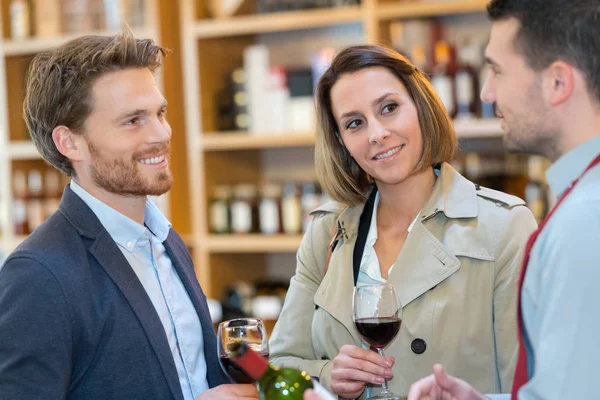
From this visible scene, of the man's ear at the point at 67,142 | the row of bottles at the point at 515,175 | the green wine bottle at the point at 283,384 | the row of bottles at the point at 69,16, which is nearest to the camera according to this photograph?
the green wine bottle at the point at 283,384

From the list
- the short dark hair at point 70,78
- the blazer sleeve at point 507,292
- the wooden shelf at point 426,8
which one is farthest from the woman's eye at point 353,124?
the wooden shelf at point 426,8

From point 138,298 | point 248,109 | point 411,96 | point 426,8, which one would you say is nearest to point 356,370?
point 138,298

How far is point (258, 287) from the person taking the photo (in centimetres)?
421

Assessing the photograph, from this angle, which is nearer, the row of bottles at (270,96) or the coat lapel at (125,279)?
the coat lapel at (125,279)

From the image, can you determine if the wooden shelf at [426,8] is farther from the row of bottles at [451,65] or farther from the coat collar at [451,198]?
the coat collar at [451,198]

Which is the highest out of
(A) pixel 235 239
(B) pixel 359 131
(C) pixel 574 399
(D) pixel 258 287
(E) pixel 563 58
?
(E) pixel 563 58

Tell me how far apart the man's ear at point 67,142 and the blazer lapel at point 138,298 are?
→ 248 millimetres

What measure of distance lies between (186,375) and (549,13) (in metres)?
1.11

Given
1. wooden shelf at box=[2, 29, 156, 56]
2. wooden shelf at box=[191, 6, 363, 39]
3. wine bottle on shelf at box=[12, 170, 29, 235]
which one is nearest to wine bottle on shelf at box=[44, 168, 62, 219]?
wine bottle on shelf at box=[12, 170, 29, 235]

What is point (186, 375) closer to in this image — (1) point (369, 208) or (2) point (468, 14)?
(1) point (369, 208)

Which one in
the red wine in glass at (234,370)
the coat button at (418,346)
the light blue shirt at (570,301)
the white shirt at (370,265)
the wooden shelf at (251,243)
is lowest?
the wooden shelf at (251,243)

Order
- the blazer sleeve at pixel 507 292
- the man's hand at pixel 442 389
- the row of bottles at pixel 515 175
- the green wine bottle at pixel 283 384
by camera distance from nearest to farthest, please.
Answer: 1. the green wine bottle at pixel 283 384
2. the man's hand at pixel 442 389
3. the blazer sleeve at pixel 507 292
4. the row of bottles at pixel 515 175

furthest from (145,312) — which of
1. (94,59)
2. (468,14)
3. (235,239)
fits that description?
(468,14)

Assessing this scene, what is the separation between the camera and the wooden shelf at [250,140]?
386cm
